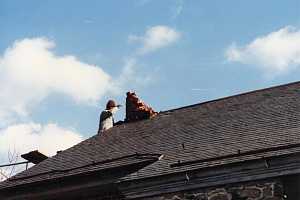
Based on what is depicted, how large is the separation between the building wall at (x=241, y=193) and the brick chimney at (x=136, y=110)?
276 inches

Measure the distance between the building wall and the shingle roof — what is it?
495 millimetres

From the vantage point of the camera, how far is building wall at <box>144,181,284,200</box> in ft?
29.2

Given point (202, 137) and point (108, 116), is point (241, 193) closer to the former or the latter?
point (202, 137)

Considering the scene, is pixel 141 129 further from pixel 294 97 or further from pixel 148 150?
pixel 294 97

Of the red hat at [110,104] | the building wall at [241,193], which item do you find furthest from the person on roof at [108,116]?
the building wall at [241,193]

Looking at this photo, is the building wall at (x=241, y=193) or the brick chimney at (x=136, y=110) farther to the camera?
the brick chimney at (x=136, y=110)

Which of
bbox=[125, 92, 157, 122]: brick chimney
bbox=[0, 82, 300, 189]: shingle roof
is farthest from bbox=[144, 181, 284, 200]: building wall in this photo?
bbox=[125, 92, 157, 122]: brick chimney

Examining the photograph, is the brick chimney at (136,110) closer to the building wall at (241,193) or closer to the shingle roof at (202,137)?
the shingle roof at (202,137)

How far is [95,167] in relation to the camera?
39.2ft

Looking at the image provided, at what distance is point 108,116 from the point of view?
689 inches

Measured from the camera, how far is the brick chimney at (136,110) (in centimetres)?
1672

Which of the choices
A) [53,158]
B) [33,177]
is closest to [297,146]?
[33,177]

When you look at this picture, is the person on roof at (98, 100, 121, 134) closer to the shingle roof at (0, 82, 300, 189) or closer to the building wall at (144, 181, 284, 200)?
the shingle roof at (0, 82, 300, 189)

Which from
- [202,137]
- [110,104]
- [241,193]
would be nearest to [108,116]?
[110,104]
